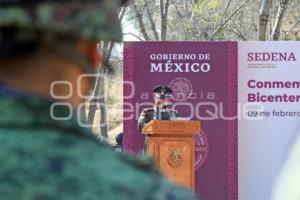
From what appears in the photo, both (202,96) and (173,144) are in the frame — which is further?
(202,96)

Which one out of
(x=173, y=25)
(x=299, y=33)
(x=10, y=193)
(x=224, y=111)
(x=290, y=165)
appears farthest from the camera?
(x=173, y=25)

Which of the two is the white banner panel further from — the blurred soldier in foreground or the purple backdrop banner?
the blurred soldier in foreground

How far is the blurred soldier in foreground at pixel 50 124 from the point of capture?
1288 millimetres

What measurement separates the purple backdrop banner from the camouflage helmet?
10.2m

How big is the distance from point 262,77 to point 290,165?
33.7 feet

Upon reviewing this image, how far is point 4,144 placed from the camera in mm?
1305

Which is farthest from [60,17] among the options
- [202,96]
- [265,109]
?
[265,109]

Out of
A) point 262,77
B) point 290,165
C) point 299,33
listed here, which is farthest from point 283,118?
point 299,33

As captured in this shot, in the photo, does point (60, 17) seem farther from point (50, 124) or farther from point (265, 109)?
point (265, 109)

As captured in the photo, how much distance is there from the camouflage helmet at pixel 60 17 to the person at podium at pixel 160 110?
32.2ft

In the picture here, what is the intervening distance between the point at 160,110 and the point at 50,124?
1010 centimetres

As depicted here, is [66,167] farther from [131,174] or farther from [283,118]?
[283,118]

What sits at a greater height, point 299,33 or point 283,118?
point 299,33

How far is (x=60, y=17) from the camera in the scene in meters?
1.31
